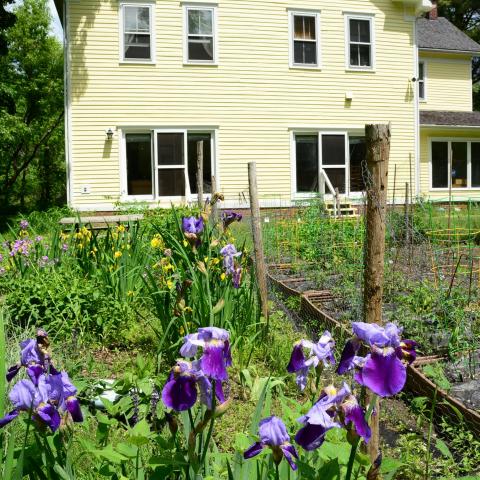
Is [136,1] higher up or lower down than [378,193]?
higher up

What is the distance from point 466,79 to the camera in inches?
762

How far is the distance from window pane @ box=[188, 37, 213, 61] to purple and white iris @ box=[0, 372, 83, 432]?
1303 centimetres

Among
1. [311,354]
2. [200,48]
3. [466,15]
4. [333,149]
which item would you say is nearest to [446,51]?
[333,149]

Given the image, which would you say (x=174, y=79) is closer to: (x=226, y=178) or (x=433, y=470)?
(x=226, y=178)

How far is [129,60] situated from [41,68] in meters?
13.4

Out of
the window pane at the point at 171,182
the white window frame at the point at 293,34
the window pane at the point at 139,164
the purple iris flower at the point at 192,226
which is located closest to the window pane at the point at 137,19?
the window pane at the point at 139,164

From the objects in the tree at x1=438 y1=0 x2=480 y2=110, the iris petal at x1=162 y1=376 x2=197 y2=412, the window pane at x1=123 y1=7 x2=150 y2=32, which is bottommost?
the iris petal at x1=162 y1=376 x2=197 y2=412

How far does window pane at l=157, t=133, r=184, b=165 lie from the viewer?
43.8ft

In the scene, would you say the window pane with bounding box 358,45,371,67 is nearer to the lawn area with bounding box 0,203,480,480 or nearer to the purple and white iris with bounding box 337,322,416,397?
the lawn area with bounding box 0,203,480,480

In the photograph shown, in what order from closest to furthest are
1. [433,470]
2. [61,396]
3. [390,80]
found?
[61,396], [433,470], [390,80]

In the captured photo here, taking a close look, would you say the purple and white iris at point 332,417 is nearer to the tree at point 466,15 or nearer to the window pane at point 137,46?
the window pane at point 137,46

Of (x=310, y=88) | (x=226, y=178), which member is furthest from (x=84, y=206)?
(x=310, y=88)

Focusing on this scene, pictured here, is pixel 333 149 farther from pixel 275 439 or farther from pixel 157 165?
pixel 275 439

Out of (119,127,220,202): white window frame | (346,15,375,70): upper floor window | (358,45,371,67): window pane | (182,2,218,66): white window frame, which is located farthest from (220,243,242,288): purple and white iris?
(358,45,371,67): window pane
